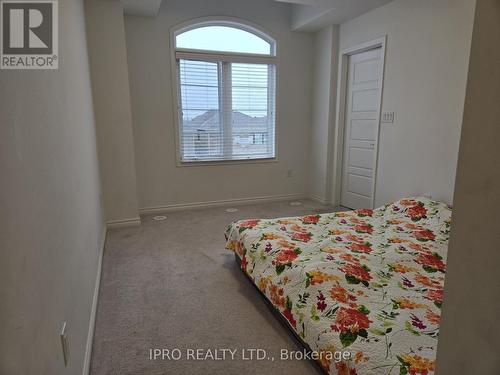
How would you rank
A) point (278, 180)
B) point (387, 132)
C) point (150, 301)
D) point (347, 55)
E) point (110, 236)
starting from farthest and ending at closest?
point (278, 180) < point (347, 55) < point (387, 132) < point (110, 236) < point (150, 301)

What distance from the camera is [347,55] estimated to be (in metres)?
4.34

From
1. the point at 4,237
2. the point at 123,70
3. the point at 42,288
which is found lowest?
the point at 42,288

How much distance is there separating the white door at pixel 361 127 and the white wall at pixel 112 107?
9.44 ft

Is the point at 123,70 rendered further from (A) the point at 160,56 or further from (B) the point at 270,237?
(B) the point at 270,237

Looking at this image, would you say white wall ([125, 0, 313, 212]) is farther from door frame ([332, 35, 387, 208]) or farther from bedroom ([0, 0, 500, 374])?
door frame ([332, 35, 387, 208])

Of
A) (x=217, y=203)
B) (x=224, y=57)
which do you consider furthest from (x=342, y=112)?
(x=217, y=203)

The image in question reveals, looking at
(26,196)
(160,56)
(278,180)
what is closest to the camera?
(26,196)

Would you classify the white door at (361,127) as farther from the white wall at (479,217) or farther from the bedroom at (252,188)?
the white wall at (479,217)

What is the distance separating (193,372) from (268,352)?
406mm

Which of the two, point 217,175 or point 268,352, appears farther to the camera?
point 217,175

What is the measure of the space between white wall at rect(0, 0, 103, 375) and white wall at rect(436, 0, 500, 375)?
2.97ft

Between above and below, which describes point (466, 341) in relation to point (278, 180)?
above

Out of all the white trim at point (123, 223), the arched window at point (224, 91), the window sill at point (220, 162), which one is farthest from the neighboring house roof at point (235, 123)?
the white trim at point (123, 223)

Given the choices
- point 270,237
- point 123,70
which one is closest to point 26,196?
point 270,237
